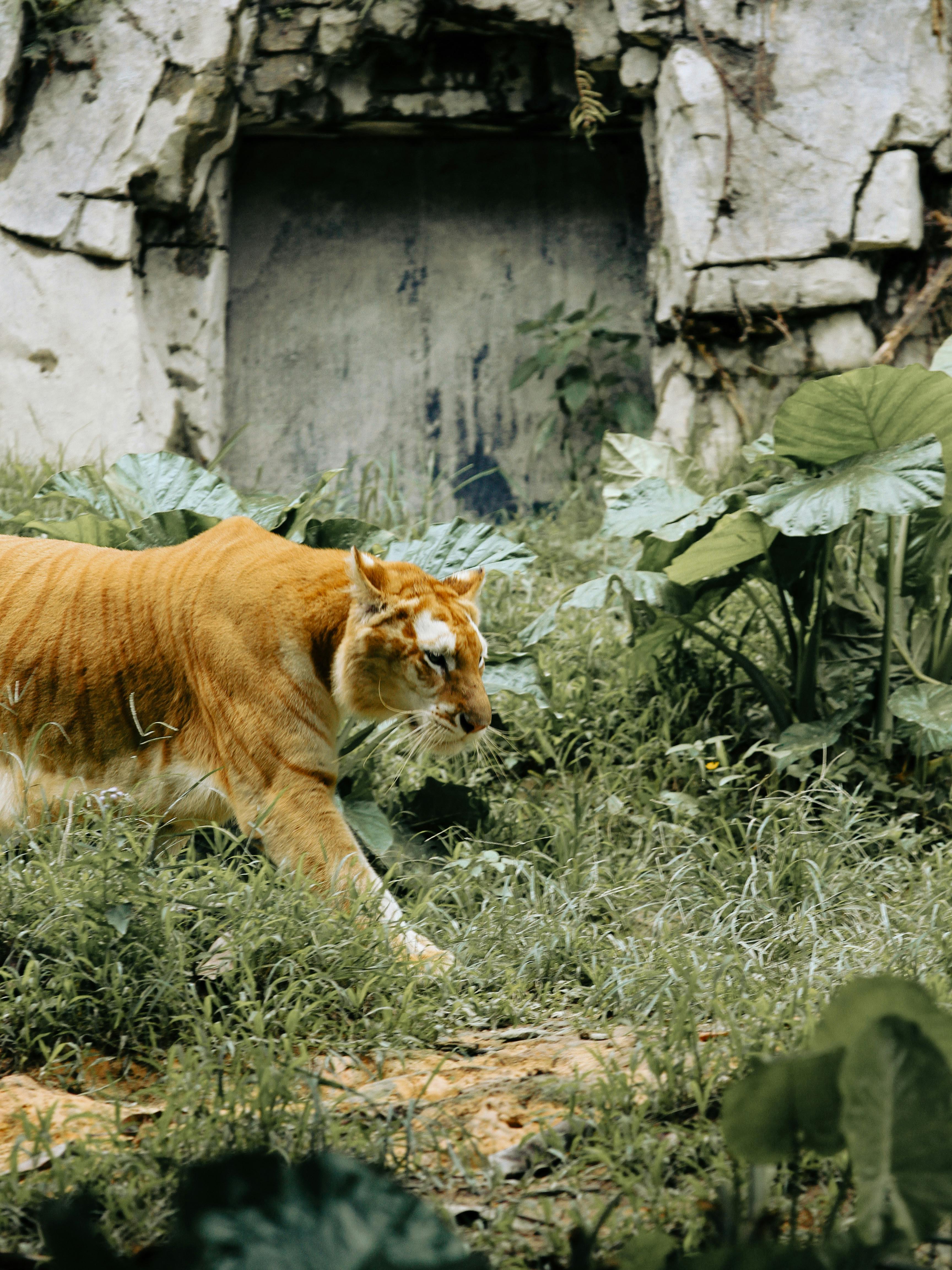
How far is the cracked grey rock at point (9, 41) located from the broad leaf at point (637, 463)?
10.8 feet

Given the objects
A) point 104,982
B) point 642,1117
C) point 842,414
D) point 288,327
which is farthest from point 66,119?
point 642,1117

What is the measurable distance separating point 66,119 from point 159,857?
4.09 m

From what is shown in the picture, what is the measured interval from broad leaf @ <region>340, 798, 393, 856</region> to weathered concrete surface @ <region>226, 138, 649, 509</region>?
123 inches

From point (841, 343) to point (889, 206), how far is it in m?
0.65

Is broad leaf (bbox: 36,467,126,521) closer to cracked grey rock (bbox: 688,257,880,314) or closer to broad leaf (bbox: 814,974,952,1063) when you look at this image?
broad leaf (bbox: 814,974,952,1063)

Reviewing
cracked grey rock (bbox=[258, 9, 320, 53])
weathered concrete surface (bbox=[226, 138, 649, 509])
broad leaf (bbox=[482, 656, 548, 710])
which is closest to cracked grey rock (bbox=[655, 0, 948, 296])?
weathered concrete surface (bbox=[226, 138, 649, 509])

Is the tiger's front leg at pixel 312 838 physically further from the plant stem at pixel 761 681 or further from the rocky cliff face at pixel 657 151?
the rocky cliff face at pixel 657 151

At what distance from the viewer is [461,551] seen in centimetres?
357

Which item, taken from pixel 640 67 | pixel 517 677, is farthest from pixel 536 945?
pixel 640 67

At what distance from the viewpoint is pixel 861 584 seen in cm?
385

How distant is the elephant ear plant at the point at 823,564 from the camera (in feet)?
10.7

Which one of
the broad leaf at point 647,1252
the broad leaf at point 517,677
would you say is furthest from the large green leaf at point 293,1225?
the broad leaf at point 517,677

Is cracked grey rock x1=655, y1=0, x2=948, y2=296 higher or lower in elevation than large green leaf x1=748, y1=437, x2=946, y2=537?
higher

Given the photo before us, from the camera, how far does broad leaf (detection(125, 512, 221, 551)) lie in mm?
3525
